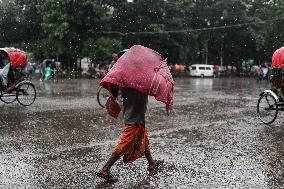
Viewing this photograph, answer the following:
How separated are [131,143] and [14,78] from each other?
351 inches

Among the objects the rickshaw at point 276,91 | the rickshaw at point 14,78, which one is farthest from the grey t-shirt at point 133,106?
the rickshaw at point 14,78

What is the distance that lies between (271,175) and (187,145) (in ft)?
7.57

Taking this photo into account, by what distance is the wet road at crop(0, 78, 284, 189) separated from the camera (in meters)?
5.89

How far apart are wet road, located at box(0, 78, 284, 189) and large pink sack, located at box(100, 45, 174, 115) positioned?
128 cm

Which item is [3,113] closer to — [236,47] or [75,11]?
[75,11]

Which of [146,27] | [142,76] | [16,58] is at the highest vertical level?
[146,27]

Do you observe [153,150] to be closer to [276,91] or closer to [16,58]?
[276,91]

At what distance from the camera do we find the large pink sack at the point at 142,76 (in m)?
5.68

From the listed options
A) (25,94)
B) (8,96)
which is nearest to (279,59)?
(25,94)

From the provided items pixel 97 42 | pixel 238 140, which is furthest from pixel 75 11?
pixel 238 140

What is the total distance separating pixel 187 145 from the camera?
27.1ft

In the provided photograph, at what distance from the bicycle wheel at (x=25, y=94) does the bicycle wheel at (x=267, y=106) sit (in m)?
7.45

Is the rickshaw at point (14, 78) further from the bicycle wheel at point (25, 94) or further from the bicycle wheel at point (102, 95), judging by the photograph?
the bicycle wheel at point (102, 95)

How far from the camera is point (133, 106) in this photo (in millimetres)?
5961
